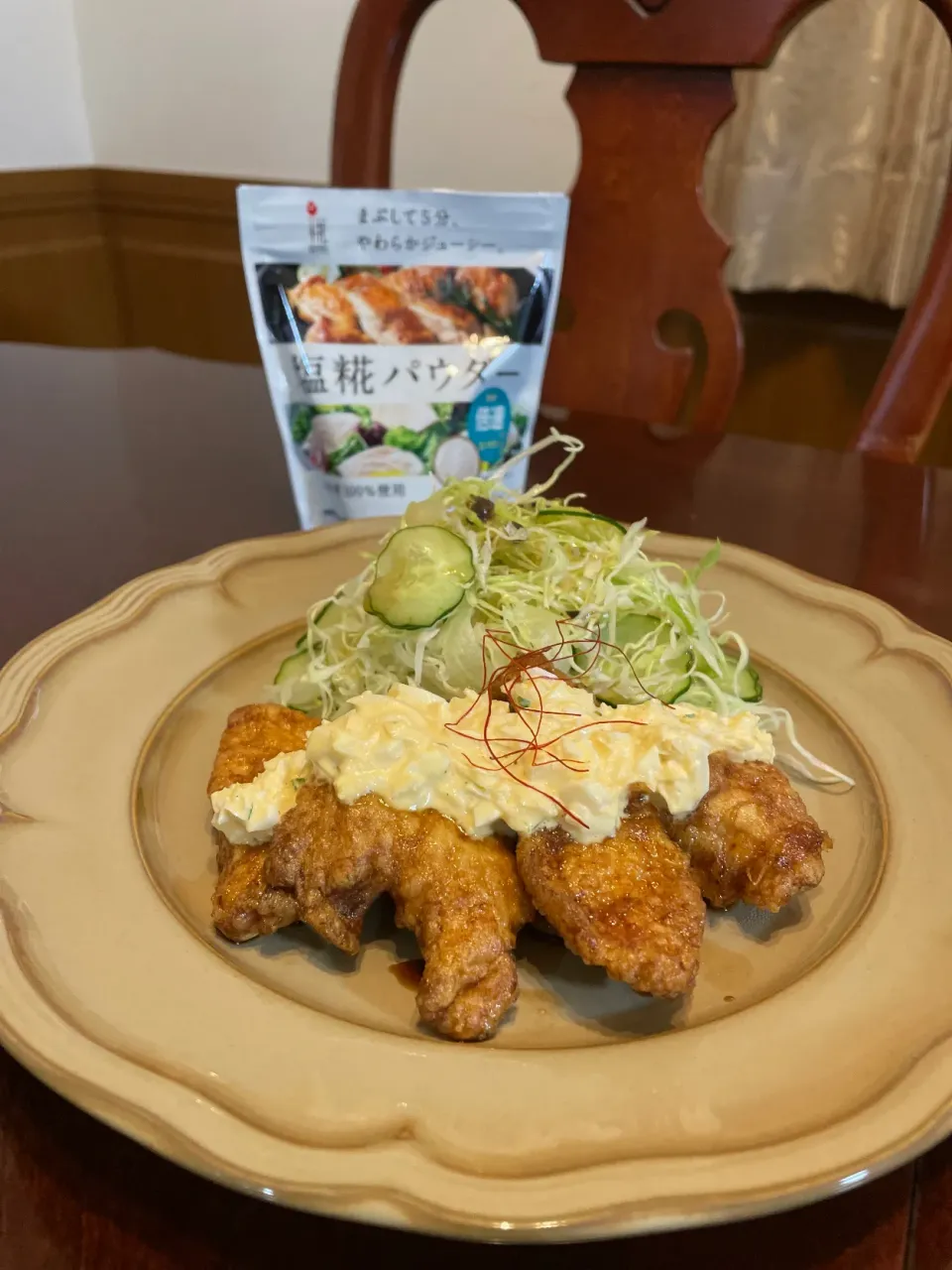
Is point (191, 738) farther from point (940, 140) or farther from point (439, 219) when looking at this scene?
point (940, 140)

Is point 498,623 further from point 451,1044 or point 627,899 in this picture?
point 451,1044

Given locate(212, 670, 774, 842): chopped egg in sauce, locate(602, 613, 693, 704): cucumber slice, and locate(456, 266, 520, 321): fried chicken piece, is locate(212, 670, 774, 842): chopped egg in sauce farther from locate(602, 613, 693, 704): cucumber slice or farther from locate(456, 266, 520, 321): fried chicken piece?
locate(456, 266, 520, 321): fried chicken piece

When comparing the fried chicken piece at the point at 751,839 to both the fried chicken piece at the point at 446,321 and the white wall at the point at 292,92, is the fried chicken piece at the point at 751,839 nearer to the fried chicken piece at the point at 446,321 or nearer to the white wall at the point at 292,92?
the fried chicken piece at the point at 446,321

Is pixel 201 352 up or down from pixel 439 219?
down

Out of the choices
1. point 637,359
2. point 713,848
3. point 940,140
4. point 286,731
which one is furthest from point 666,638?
point 940,140

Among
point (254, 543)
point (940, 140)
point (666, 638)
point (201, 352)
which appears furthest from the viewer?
point (201, 352)

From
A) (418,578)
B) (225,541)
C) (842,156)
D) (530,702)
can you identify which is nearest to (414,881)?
(530,702)
